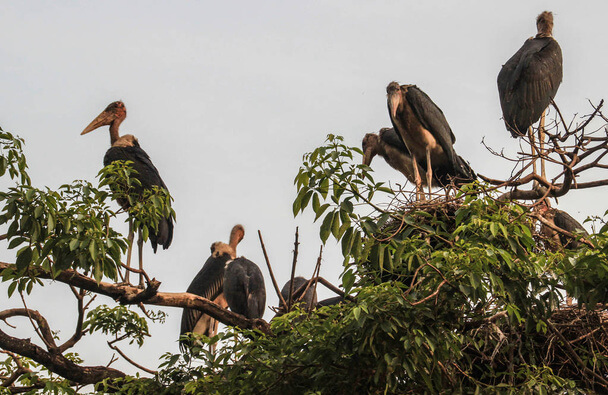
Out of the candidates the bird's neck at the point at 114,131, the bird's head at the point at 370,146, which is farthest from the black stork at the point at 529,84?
the bird's neck at the point at 114,131

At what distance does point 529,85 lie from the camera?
6941 mm

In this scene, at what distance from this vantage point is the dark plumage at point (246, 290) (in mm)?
7645

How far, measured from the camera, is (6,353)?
5.12m

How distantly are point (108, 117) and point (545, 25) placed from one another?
15.9 ft

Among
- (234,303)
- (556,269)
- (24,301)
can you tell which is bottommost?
(556,269)

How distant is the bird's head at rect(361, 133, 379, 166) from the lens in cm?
776

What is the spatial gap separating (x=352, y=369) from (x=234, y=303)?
13.1ft

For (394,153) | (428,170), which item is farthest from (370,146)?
(428,170)

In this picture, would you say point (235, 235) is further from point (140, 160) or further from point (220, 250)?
point (140, 160)

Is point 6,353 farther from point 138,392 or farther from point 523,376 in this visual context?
point 523,376

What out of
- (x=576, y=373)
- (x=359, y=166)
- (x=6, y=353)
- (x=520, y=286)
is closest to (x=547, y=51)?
(x=576, y=373)

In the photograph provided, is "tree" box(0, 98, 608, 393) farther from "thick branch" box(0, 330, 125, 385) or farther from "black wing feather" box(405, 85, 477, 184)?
"black wing feather" box(405, 85, 477, 184)

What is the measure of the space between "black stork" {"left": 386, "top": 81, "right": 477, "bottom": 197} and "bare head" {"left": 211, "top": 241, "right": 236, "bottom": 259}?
3122 millimetres

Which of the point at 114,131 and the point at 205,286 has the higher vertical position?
the point at 114,131
